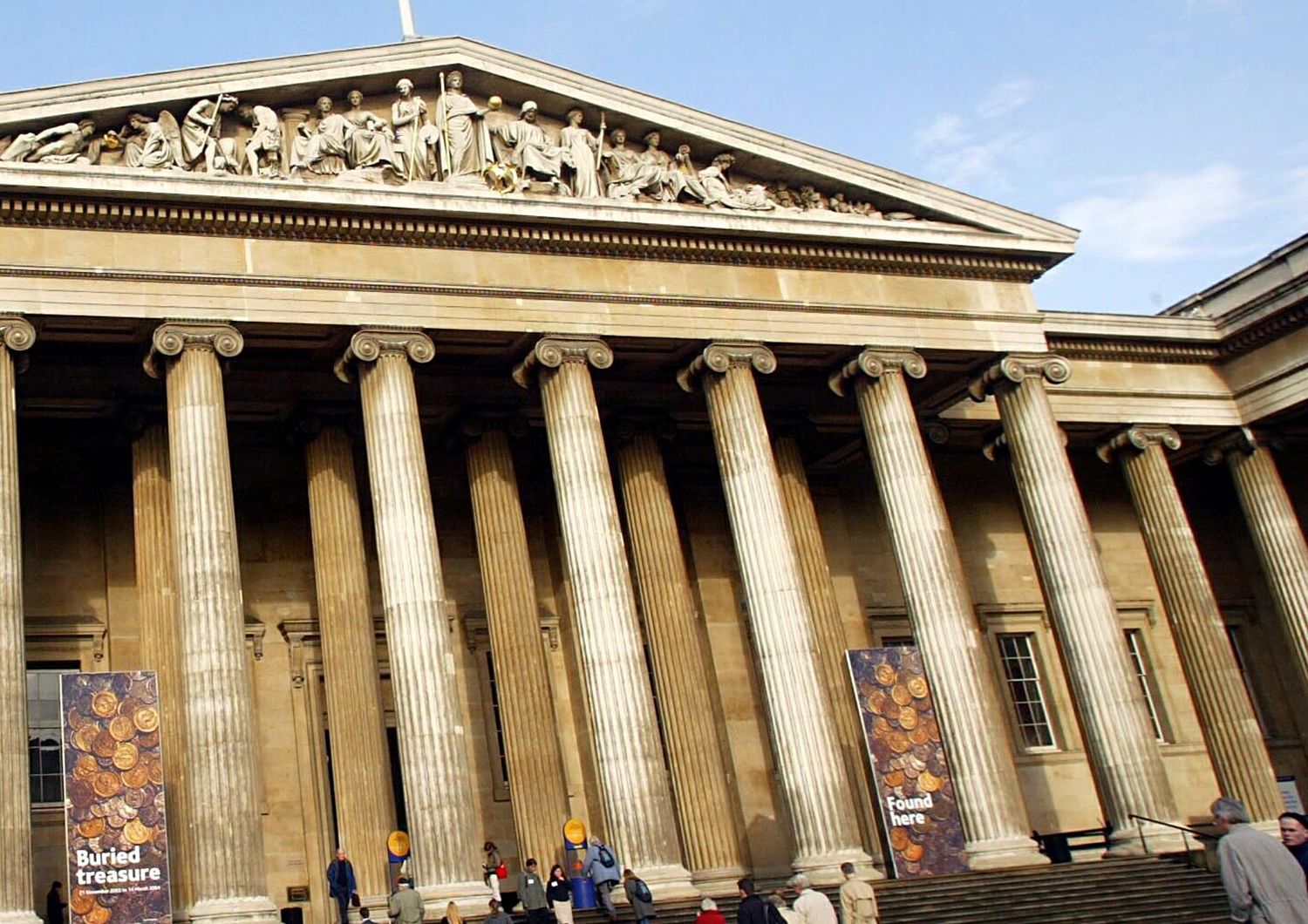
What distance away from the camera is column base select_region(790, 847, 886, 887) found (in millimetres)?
21328

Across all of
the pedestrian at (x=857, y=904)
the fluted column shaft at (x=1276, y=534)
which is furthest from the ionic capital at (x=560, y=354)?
the fluted column shaft at (x=1276, y=534)

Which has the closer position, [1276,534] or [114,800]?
[114,800]

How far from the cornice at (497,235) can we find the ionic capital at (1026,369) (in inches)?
65.8

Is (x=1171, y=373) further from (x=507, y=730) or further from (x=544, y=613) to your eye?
(x=507, y=730)

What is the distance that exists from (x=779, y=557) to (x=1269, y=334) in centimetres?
1384

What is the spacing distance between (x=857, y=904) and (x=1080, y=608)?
32.0ft

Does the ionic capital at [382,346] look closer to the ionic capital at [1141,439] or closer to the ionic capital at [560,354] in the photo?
the ionic capital at [560,354]

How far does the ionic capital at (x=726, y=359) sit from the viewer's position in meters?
24.2

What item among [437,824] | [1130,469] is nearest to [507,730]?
[437,824]

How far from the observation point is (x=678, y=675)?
985 inches

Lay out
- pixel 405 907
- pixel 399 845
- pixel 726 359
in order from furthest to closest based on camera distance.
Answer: pixel 726 359
pixel 399 845
pixel 405 907

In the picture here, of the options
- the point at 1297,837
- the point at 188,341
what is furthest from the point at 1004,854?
the point at 1297,837

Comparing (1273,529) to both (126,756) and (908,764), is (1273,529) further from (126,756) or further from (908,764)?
(126,756)

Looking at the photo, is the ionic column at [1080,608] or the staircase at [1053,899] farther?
the ionic column at [1080,608]
